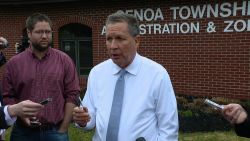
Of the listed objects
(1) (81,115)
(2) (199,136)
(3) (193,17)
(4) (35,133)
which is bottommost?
(2) (199,136)

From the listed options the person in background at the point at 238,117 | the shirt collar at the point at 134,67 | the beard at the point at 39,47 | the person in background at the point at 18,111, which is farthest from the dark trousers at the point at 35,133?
the person in background at the point at 238,117

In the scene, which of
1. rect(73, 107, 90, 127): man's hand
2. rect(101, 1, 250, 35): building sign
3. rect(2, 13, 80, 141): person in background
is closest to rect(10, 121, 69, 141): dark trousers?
rect(2, 13, 80, 141): person in background

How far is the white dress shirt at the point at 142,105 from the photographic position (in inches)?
115

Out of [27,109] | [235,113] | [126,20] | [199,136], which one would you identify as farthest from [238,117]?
[199,136]

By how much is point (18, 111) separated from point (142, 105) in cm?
91

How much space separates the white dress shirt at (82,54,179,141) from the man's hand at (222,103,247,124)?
50cm

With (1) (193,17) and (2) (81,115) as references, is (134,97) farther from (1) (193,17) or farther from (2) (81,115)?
(1) (193,17)

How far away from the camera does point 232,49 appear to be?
8.98 m

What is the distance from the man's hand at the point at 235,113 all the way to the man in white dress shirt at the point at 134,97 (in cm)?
50

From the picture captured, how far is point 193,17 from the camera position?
367 inches

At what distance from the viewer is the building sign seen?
8673mm

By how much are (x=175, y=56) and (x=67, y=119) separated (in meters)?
6.07

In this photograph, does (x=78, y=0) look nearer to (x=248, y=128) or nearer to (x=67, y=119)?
(x=67, y=119)

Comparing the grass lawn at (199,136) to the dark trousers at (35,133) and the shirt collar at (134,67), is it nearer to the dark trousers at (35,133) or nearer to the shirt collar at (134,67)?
the dark trousers at (35,133)
